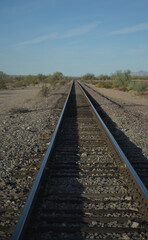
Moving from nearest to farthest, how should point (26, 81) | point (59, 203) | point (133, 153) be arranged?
point (59, 203), point (133, 153), point (26, 81)

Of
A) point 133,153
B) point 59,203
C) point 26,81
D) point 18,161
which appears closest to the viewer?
point 59,203

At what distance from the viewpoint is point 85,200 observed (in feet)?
10.8

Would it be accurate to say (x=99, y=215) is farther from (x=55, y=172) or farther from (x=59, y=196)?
(x=55, y=172)

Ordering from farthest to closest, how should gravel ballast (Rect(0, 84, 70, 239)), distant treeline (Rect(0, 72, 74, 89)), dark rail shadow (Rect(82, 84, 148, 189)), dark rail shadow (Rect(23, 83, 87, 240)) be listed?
distant treeline (Rect(0, 72, 74, 89)) → dark rail shadow (Rect(82, 84, 148, 189)) → gravel ballast (Rect(0, 84, 70, 239)) → dark rail shadow (Rect(23, 83, 87, 240))

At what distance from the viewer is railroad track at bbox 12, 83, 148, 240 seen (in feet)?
8.61

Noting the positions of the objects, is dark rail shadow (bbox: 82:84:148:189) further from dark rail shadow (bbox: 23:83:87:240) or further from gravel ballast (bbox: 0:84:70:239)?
gravel ballast (bbox: 0:84:70:239)

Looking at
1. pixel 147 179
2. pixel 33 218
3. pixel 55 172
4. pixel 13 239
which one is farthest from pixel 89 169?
pixel 13 239

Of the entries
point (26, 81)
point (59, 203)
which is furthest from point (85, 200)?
point (26, 81)

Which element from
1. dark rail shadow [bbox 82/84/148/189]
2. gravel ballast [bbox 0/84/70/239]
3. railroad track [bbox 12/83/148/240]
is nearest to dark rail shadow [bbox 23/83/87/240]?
railroad track [bbox 12/83/148/240]

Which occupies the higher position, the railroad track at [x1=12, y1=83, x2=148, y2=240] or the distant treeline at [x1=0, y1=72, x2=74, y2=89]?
the distant treeline at [x1=0, y1=72, x2=74, y2=89]

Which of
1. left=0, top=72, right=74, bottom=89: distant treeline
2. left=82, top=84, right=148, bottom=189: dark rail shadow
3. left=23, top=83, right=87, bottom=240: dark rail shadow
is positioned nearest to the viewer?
left=23, top=83, right=87, bottom=240: dark rail shadow

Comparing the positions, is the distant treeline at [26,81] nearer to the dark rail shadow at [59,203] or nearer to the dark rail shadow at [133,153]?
the dark rail shadow at [133,153]

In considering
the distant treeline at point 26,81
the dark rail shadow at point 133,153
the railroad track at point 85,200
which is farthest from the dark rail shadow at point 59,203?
the distant treeline at point 26,81

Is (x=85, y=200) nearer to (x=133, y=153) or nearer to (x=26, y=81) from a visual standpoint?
(x=133, y=153)
